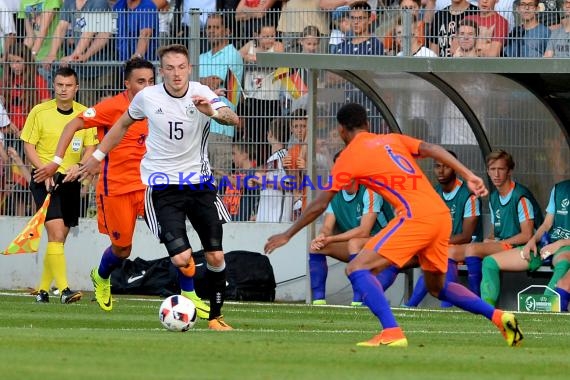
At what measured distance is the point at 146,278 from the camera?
713 inches

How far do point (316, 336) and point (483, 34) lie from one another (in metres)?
6.93

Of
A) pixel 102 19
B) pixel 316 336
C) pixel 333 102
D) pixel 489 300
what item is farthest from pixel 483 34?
pixel 316 336

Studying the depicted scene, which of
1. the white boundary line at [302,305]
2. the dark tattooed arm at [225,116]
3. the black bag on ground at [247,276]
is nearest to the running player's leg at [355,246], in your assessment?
the white boundary line at [302,305]

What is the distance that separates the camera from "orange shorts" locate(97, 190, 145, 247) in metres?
14.4

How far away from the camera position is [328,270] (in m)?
18.1

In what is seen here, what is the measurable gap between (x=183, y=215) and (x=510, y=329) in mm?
3271

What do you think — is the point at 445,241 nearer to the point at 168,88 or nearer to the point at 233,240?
the point at 168,88

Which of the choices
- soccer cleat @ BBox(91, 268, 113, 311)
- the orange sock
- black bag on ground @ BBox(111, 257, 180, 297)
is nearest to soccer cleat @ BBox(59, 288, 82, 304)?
soccer cleat @ BBox(91, 268, 113, 311)

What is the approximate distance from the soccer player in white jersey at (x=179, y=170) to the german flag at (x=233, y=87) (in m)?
6.20

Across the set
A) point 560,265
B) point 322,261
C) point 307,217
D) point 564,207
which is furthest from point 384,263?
point 322,261

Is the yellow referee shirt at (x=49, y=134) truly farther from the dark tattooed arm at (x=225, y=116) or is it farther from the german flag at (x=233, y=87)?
the dark tattooed arm at (x=225, y=116)

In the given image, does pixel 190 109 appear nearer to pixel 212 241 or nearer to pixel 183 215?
pixel 183 215

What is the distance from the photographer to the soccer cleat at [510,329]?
10.4 meters

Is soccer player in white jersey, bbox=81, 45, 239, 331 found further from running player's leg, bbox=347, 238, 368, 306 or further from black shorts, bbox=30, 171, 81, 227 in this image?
running player's leg, bbox=347, 238, 368, 306
